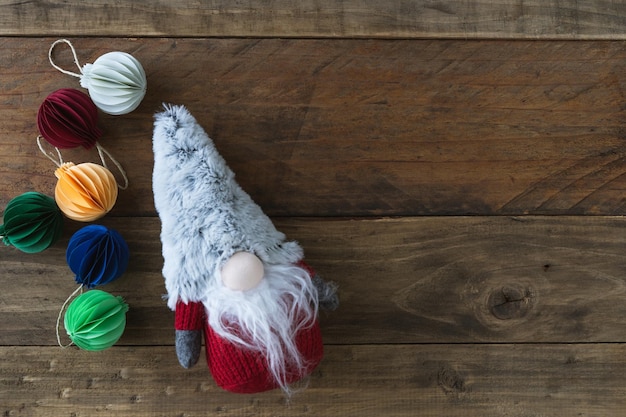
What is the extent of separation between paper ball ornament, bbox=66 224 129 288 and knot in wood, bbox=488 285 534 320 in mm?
498

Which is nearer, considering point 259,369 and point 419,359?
point 259,369

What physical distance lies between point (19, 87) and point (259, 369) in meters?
0.49

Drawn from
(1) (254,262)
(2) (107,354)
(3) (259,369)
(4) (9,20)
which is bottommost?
(2) (107,354)

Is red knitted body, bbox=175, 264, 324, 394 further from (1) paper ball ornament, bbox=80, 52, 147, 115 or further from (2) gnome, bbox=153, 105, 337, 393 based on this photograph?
(1) paper ball ornament, bbox=80, 52, 147, 115

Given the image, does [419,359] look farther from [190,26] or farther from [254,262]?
[190,26]

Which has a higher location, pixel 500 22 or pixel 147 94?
pixel 500 22

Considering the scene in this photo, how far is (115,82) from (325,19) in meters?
0.29

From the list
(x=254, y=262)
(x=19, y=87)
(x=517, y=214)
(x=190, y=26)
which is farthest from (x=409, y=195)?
Answer: (x=19, y=87)

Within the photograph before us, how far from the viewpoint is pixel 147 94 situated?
776 millimetres

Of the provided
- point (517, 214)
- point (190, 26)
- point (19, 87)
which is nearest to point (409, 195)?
point (517, 214)

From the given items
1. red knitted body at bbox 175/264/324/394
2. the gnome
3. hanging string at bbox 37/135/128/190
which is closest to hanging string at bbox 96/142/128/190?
hanging string at bbox 37/135/128/190

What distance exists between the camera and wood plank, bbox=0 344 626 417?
0.78 m

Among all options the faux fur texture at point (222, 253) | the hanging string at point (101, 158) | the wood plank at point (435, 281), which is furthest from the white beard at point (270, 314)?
the hanging string at point (101, 158)

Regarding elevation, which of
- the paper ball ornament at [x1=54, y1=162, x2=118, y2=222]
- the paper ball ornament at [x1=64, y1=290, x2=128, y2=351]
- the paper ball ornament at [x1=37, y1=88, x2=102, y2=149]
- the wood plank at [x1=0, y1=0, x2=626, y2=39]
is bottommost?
the paper ball ornament at [x1=64, y1=290, x2=128, y2=351]
